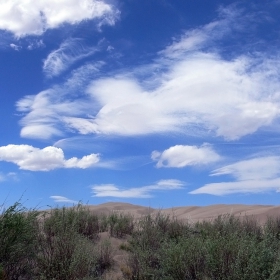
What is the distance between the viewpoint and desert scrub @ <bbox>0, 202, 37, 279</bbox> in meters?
11.3

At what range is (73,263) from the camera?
11227 millimetres

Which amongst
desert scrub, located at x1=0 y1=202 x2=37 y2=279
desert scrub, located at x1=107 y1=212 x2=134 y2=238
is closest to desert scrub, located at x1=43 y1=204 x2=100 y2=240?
desert scrub, located at x1=107 y1=212 x2=134 y2=238

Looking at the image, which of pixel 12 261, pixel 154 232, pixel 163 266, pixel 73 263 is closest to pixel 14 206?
pixel 12 261

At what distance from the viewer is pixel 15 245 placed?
11.3 metres

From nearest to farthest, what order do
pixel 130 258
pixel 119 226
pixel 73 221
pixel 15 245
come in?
pixel 15 245, pixel 130 258, pixel 73 221, pixel 119 226

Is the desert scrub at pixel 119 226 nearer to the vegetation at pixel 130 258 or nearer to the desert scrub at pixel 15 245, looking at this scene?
the vegetation at pixel 130 258

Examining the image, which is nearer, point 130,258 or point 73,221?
point 130,258

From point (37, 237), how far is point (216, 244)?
17.1 feet

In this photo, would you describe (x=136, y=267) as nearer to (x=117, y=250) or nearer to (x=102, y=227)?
(x=117, y=250)

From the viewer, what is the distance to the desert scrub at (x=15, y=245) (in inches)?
446

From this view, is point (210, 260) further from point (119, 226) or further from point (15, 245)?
point (119, 226)

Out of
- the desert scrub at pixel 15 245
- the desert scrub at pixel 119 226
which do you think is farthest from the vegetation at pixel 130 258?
the desert scrub at pixel 119 226

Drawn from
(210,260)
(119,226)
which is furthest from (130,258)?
(119,226)

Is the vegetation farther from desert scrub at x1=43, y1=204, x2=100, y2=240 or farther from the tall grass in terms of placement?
desert scrub at x1=43, y1=204, x2=100, y2=240
